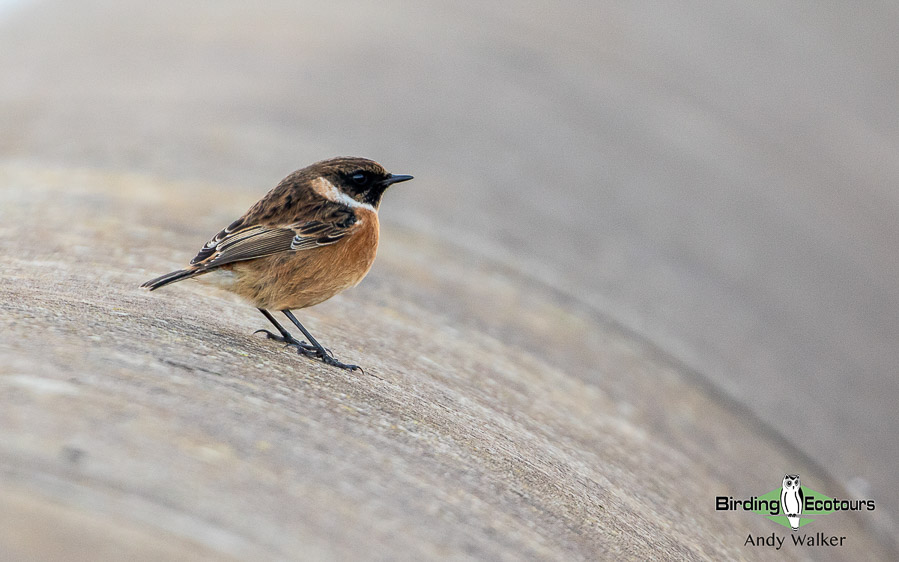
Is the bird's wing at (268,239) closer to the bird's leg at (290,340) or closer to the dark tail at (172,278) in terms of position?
the dark tail at (172,278)

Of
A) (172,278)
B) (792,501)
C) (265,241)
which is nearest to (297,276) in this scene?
(265,241)

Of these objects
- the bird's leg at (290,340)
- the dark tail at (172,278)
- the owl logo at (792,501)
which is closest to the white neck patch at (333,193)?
the bird's leg at (290,340)

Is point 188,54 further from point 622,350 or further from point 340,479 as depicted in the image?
point 340,479

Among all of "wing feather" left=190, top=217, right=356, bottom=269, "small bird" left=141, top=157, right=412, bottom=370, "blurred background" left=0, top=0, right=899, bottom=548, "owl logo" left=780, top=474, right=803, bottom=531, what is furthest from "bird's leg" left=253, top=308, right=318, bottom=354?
"owl logo" left=780, top=474, right=803, bottom=531

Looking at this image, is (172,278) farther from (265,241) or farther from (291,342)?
(291,342)

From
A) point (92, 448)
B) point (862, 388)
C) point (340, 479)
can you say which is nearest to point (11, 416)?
point (92, 448)

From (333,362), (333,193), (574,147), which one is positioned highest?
(574,147)

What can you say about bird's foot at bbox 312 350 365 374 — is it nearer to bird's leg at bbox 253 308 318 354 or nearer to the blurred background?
bird's leg at bbox 253 308 318 354

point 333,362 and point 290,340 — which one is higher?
point 290,340
